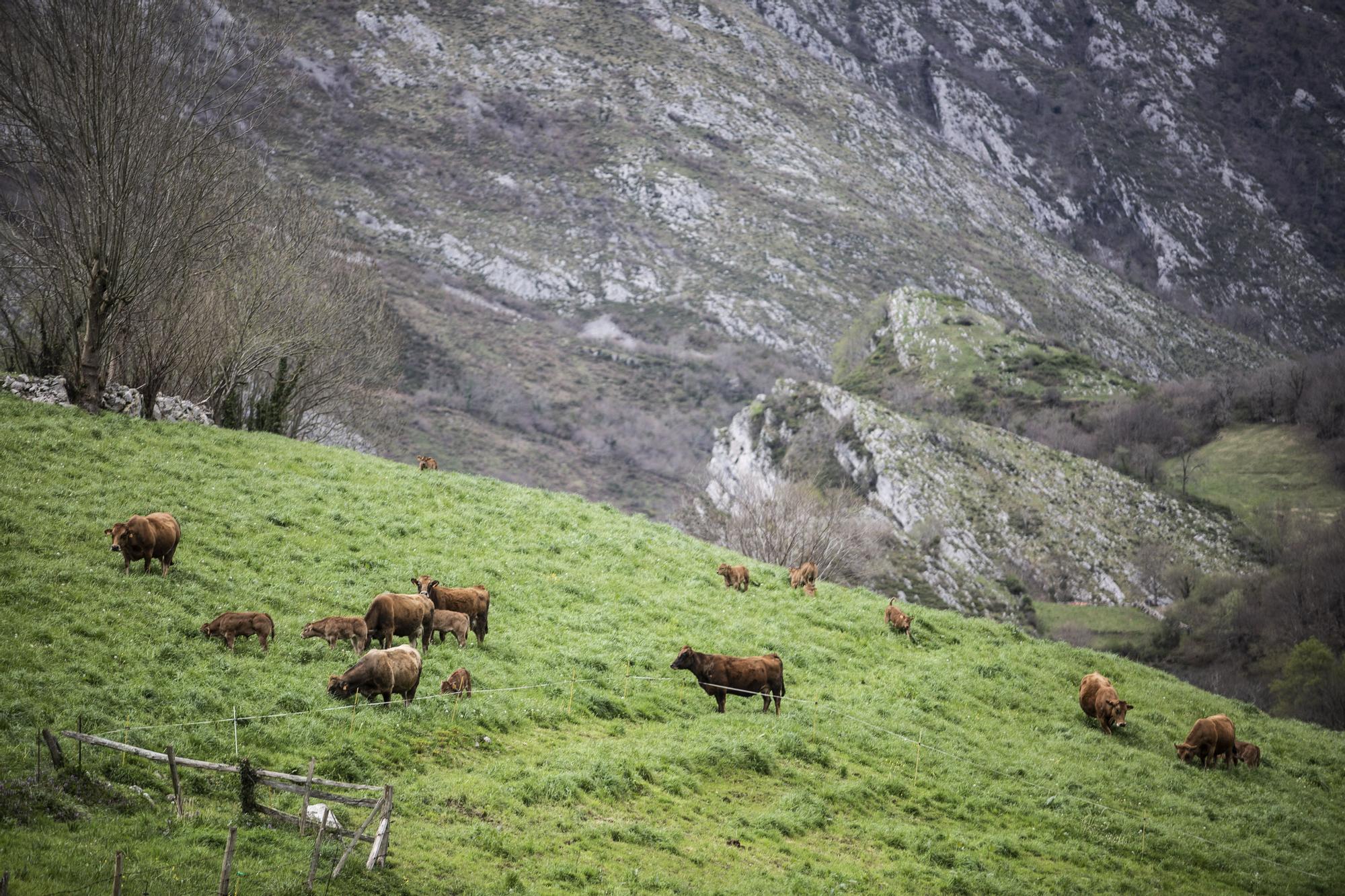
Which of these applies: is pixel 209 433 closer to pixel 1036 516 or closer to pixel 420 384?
pixel 1036 516

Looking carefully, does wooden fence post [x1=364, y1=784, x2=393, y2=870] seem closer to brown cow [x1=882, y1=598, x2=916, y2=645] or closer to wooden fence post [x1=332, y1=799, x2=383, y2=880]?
wooden fence post [x1=332, y1=799, x2=383, y2=880]

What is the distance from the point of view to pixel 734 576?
1185 inches

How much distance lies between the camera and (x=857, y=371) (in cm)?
16788

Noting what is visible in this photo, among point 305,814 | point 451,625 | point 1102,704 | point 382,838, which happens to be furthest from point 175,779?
point 1102,704

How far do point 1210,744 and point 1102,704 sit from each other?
111 inches

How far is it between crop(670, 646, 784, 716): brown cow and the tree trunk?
791 inches

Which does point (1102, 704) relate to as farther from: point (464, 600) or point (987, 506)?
point (987, 506)

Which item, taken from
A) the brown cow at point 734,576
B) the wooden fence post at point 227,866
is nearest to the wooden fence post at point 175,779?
the wooden fence post at point 227,866

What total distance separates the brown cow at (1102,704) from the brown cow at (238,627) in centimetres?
2279

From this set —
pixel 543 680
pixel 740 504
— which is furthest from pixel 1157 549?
pixel 543 680

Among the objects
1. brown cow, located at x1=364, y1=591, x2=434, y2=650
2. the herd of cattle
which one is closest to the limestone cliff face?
the herd of cattle

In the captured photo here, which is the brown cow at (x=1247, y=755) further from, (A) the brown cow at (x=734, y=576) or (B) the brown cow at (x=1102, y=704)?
(A) the brown cow at (x=734, y=576)

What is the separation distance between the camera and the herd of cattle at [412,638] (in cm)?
1662

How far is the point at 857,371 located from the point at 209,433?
14780 centimetres
